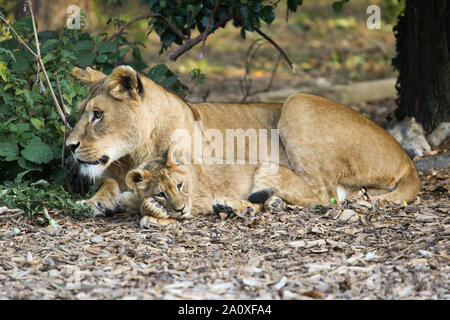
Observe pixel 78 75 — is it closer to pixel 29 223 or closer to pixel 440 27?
pixel 29 223

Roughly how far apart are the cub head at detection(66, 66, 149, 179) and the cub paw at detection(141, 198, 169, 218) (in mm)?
570

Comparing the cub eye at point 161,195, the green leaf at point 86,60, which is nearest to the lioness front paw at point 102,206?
the cub eye at point 161,195

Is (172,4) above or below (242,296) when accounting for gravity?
above

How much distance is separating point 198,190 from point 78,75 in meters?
1.65

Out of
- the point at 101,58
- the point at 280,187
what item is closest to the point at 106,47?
the point at 101,58

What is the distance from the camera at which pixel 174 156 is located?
16.5 ft

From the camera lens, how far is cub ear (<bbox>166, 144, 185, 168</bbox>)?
16.1ft

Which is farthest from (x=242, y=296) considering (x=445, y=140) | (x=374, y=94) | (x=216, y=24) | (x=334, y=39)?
(x=334, y=39)

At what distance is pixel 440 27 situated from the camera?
682 centimetres

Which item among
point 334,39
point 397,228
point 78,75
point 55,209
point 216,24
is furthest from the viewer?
point 334,39

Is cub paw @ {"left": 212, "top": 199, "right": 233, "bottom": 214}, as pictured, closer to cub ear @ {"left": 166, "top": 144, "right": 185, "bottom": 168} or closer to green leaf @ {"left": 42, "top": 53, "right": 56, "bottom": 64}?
cub ear @ {"left": 166, "top": 144, "right": 185, "bottom": 168}

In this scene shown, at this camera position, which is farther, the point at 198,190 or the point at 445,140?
the point at 445,140

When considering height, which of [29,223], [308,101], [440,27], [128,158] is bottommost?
[29,223]

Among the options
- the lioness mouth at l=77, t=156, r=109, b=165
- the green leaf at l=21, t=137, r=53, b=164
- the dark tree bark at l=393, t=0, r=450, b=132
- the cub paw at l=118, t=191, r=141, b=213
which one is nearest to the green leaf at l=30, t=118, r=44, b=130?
the green leaf at l=21, t=137, r=53, b=164
